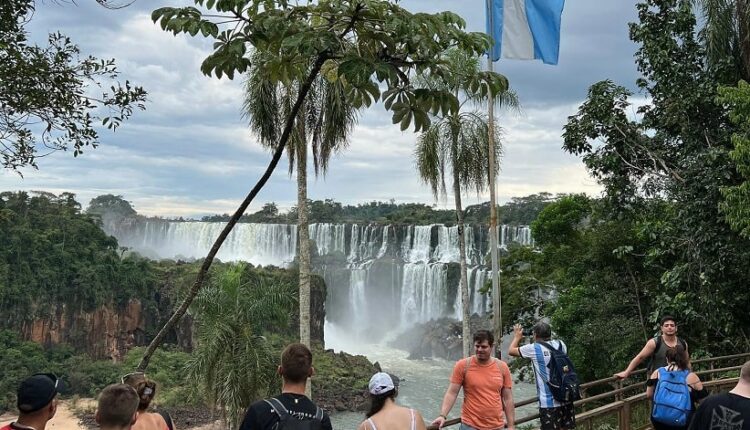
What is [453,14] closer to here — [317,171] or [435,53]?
[435,53]

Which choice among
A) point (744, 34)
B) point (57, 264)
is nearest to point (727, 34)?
point (744, 34)

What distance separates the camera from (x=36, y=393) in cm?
213

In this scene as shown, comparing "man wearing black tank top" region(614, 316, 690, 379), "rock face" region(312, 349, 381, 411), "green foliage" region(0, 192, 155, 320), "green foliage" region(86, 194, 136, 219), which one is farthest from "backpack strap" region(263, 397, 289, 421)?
"green foliage" region(86, 194, 136, 219)

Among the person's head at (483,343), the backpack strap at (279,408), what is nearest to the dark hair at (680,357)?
the person's head at (483,343)

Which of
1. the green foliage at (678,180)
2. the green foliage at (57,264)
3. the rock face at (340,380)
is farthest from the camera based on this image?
the green foliage at (57,264)

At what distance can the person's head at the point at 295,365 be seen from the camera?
7.71 ft

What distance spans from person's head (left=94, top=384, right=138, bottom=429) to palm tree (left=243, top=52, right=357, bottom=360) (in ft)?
31.0

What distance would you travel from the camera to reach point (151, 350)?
2.76 metres

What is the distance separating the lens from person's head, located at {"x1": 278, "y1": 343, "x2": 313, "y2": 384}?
2350 millimetres

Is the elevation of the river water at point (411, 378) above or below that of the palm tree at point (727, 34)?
below

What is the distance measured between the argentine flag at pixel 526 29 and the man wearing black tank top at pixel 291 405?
6.46 metres

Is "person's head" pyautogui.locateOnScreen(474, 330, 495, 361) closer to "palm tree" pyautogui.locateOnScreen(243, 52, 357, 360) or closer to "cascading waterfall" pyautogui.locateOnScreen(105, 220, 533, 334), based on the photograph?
"palm tree" pyautogui.locateOnScreen(243, 52, 357, 360)

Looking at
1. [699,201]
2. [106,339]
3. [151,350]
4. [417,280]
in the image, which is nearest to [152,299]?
[106,339]

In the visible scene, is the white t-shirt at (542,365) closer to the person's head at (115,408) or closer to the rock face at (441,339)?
the person's head at (115,408)
